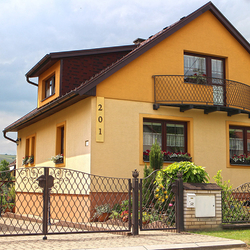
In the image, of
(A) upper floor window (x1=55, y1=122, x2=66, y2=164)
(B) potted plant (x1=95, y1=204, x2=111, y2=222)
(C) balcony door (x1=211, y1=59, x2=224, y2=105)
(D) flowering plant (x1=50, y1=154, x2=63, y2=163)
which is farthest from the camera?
(A) upper floor window (x1=55, y1=122, x2=66, y2=164)

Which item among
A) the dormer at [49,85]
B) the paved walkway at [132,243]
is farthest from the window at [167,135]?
the paved walkway at [132,243]

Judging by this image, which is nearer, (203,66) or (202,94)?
(202,94)

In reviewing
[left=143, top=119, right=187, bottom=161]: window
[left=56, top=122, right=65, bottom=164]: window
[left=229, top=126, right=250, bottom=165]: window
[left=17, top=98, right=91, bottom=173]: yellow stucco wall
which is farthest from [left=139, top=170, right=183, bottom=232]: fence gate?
[left=56, top=122, right=65, bottom=164]: window

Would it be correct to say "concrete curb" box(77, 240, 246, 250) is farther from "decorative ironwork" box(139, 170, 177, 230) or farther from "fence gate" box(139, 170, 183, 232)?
"decorative ironwork" box(139, 170, 177, 230)

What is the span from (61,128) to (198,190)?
7.70m

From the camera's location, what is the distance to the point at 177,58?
14234 millimetres

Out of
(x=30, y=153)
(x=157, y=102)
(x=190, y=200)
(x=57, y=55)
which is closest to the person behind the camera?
(x=190, y=200)

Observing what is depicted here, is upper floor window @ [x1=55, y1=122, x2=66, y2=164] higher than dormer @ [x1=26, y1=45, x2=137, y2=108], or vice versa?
dormer @ [x1=26, y1=45, x2=137, y2=108]

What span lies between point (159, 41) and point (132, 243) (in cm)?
862

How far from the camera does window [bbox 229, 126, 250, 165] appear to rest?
14.6 meters

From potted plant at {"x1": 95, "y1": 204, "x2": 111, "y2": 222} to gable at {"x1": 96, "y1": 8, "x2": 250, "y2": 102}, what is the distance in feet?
12.3

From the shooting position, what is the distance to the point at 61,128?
15.2m

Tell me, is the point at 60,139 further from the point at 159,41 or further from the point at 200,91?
the point at 200,91

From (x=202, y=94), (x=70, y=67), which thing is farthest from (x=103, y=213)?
(x=70, y=67)
